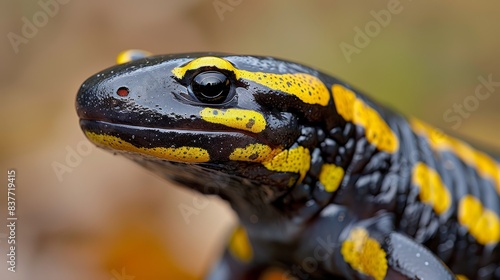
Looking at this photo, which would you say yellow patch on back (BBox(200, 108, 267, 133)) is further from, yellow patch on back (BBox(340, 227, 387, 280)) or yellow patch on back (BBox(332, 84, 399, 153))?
yellow patch on back (BBox(340, 227, 387, 280))

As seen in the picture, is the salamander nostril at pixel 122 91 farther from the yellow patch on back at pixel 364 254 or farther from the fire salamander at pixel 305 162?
the yellow patch on back at pixel 364 254

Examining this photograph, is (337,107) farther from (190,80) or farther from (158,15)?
(158,15)

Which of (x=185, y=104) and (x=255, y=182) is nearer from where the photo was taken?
(x=185, y=104)

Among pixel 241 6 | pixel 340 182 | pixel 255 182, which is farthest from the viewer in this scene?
pixel 241 6

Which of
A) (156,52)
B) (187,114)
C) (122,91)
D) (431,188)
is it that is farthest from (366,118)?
(156,52)

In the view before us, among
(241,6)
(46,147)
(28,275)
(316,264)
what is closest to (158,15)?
(241,6)

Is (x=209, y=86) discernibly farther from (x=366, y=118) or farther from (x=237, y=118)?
(x=366, y=118)

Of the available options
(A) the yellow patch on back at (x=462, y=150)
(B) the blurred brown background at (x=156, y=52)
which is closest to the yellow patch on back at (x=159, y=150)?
(A) the yellow patch on back at (x=462, y=150)
